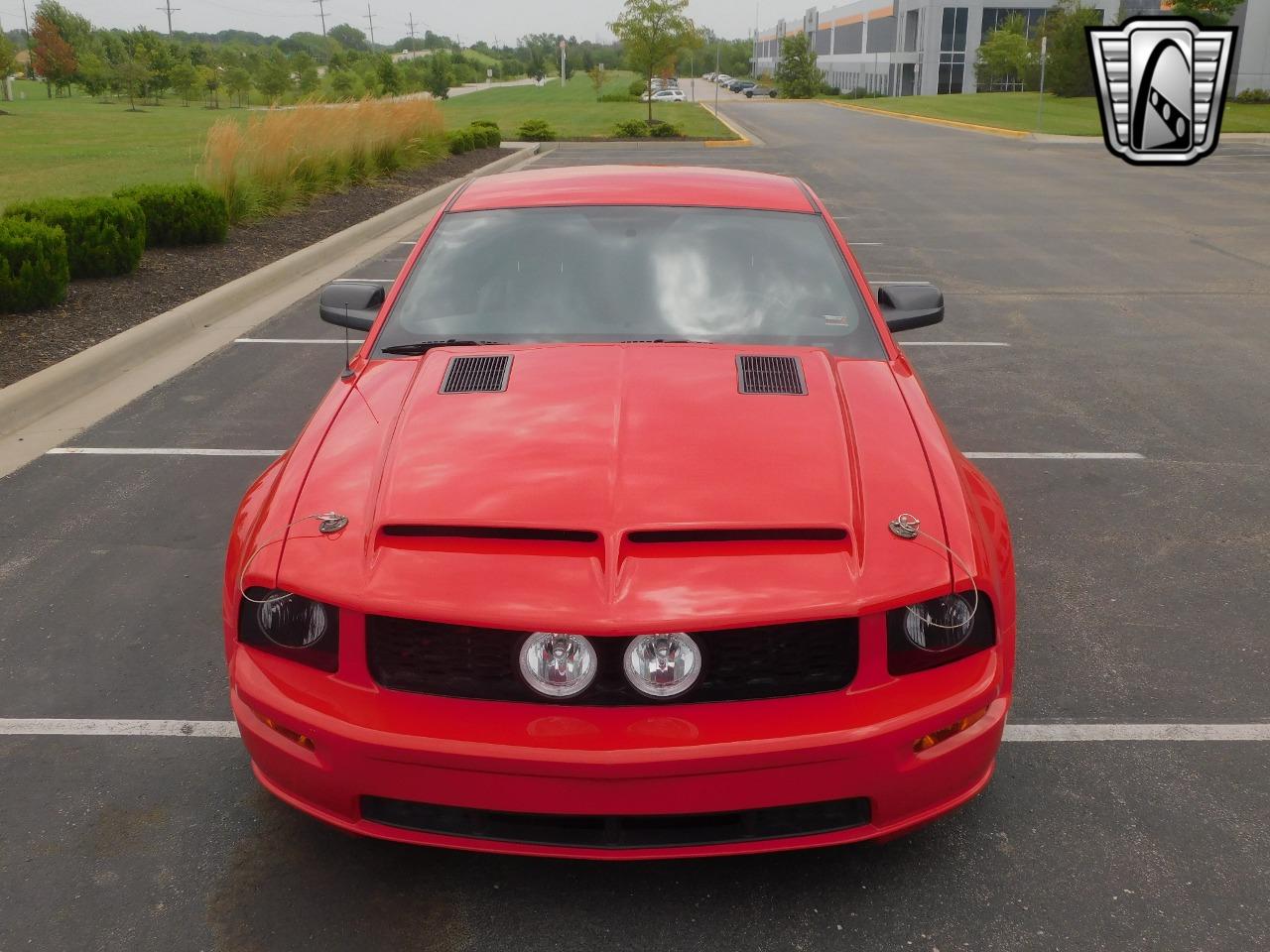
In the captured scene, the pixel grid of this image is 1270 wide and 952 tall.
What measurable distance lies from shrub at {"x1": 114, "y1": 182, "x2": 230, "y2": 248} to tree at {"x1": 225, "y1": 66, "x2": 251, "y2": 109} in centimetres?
6361

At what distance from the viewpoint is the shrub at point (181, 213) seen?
1293 centimetres

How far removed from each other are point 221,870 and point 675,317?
2.23m

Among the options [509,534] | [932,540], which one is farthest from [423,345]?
[932,540]

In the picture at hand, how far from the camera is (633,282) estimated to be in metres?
4.22

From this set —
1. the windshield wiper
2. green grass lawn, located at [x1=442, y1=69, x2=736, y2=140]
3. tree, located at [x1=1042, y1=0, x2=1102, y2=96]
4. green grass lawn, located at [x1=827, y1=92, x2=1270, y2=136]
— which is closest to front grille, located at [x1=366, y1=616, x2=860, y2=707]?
the windshield wiper

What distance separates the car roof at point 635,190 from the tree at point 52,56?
256ft

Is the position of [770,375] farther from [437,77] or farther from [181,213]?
[437,77]

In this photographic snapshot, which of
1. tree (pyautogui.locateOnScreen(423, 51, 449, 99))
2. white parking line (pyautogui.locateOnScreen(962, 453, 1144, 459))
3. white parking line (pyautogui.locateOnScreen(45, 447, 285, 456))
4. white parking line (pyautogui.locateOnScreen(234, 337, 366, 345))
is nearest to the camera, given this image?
white parking line (pyautogui.locateOnScreen(962, 453, 1144, 459))

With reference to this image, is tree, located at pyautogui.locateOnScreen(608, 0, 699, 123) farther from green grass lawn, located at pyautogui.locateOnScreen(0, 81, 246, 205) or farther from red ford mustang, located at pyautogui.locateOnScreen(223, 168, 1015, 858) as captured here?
red ford mustang, located at pyautogui.locateOnScreen(223, 168, 1015, 858)

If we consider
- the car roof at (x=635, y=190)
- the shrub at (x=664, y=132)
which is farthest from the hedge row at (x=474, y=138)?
the car roof at (x=635, y=190)

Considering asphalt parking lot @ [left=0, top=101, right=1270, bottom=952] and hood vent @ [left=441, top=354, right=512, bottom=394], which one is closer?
asphalt parking lot @ [left=0, top=101, right=1270, bottom=952]

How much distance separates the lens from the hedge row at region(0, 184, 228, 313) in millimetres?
9508

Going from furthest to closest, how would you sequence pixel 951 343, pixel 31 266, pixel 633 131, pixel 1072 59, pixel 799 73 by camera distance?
pixel 799 73, pixel 1072 59, pixel 633 131, pixel 951 343, pixel 31 266

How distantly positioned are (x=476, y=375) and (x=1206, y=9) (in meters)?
50.8
